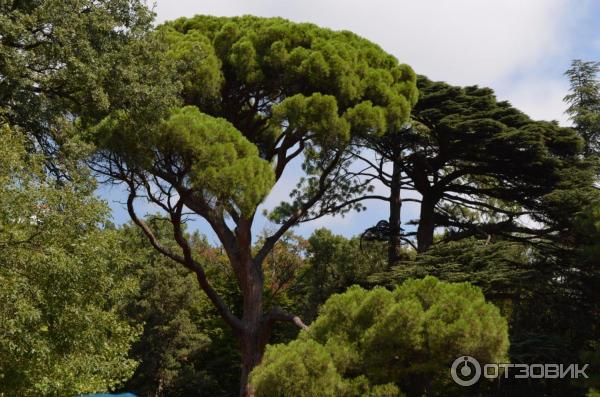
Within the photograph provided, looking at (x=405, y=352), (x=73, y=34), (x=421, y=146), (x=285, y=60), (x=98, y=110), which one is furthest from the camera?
(x=421, y=146)

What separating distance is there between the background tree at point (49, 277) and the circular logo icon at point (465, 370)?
14.2 feet

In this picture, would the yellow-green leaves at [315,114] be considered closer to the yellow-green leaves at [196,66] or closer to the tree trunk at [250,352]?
the yellow-green leaves at [196,66]

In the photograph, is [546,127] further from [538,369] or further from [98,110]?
[98,110]

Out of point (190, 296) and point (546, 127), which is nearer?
point (546, 127)

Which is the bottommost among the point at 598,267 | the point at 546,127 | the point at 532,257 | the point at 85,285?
the point at 85,285

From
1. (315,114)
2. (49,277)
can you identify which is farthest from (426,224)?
(49,277)

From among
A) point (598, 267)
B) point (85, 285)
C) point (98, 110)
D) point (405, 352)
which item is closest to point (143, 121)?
point (98, 110)

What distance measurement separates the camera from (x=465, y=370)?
7.69 meters

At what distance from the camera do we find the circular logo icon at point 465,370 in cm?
735

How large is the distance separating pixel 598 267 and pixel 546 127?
4.23m

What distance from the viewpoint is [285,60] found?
13727mm

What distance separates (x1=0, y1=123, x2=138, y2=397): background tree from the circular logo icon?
14.2ft

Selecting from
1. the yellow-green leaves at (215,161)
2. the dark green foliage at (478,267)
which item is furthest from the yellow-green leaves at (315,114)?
the dark green foliage at (478,267)

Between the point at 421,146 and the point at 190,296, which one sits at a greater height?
the point at 421,146
